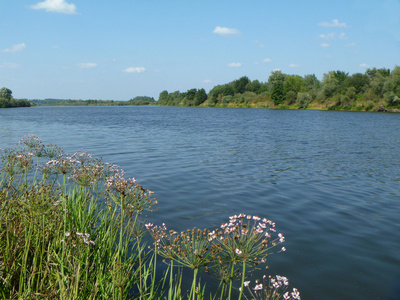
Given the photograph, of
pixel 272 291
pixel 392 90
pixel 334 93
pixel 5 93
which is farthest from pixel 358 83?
pixel 5 93

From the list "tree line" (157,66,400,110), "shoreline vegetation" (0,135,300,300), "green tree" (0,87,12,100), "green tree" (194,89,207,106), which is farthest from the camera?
"green tree" (194,89,207,106)

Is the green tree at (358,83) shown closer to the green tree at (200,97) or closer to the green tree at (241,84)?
the green tree at (241,84)

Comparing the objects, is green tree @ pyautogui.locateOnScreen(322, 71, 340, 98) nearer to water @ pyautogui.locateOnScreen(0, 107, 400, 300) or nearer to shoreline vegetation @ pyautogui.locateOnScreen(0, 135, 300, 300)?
water @ pyautogui.locateOnScreen(0, 107, 400, 300)

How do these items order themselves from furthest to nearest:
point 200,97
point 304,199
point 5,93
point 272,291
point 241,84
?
point 200,97 < point 241,84 < point 5,93 < point 304,199 < point 272,291

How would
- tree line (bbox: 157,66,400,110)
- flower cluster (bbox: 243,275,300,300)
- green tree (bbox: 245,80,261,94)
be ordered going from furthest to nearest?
green tree (bbox: 245,80,261,94), tree line (bbox: 157,66,400,110), flower cluster (bbox: 243,275,300,300)

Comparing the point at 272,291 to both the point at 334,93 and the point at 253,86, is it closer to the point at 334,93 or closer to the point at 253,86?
the point at 334,93

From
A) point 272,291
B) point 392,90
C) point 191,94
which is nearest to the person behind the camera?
point 272,291

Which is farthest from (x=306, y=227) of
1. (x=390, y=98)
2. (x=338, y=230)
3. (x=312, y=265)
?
(x=390, y=98)

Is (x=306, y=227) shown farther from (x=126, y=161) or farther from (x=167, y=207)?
(x=126, y=161)

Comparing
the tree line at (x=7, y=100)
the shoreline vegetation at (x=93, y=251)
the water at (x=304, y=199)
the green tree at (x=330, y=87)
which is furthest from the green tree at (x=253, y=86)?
the shoreline vegetation at (x=93, y=251)

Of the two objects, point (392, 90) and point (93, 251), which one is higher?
point (392, 90)

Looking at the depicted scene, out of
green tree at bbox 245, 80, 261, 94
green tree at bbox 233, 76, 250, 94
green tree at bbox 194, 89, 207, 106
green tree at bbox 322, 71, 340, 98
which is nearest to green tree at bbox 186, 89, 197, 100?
green tree at bbox 194, 89, 207, 106

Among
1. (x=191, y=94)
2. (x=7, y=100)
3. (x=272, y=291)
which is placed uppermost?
(x=191, y=94)

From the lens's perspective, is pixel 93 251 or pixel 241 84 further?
pixel 241 84
